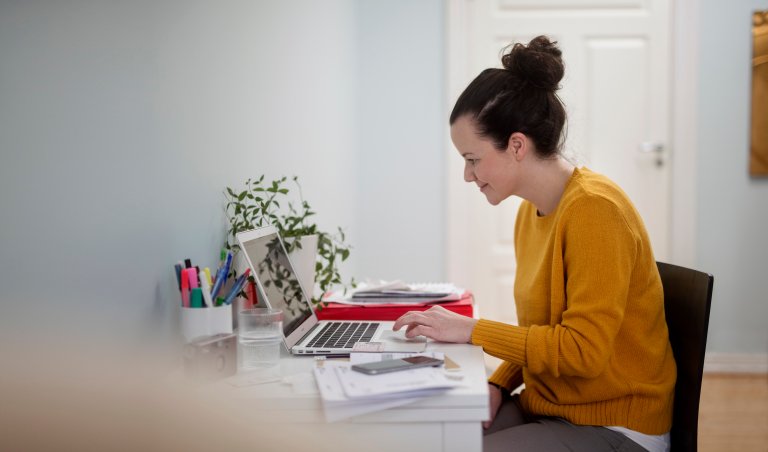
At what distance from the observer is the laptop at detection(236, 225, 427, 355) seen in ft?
4.30

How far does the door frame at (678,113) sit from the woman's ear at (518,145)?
2.05 m

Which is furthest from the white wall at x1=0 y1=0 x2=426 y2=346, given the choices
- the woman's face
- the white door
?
the white door

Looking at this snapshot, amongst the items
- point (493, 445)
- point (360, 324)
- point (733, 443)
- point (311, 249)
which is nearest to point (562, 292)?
point (493, 445)

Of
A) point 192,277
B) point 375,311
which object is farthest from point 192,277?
point 375,311

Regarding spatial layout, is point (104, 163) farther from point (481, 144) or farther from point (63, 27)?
point (481, 144)

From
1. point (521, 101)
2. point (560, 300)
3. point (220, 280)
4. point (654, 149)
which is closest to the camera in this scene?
point (220, 280)

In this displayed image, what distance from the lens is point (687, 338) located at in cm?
133

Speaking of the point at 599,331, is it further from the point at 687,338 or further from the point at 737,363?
the point at 737,363

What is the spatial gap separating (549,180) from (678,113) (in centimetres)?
231

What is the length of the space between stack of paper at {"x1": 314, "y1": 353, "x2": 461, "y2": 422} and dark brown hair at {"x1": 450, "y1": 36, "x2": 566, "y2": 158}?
0.56 metres

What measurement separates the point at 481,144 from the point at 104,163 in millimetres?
724

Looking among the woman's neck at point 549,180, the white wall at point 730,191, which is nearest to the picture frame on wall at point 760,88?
the white wall at point 730,191

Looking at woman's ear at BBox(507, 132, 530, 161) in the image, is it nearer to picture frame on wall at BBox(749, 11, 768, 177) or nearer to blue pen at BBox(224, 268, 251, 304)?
blue pen at BBox(224, 268, 251, 304)

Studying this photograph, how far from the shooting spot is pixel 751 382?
338 centimetres
